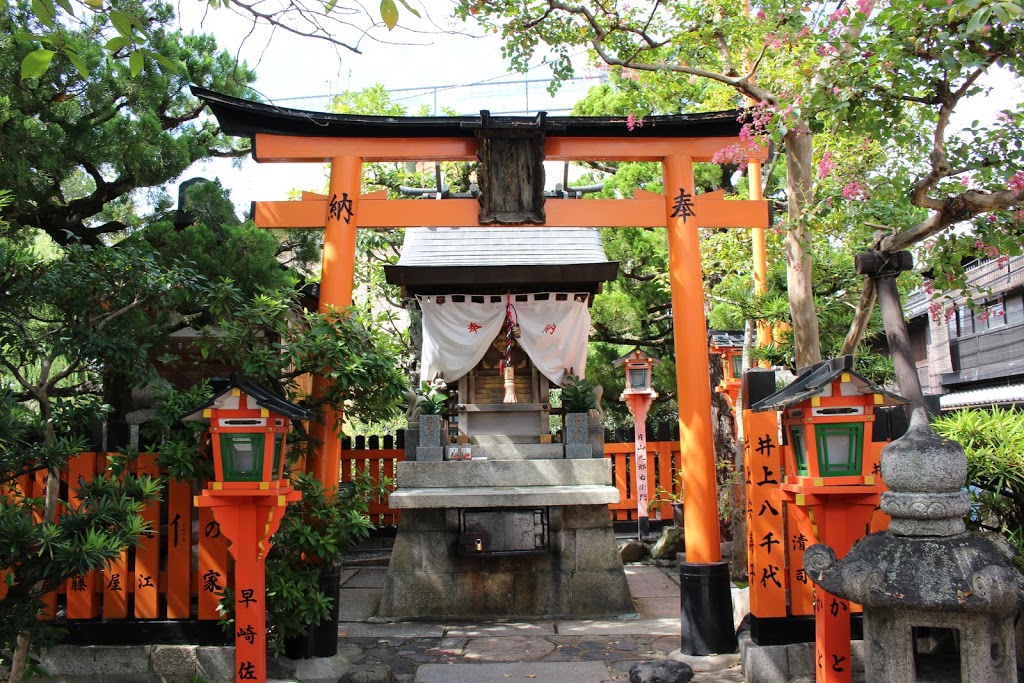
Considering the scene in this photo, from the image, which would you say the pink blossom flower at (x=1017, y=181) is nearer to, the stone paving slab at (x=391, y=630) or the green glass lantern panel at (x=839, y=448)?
the green glass lantern panel at (x=839, y=448)

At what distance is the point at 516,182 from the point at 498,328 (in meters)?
A: 3.79

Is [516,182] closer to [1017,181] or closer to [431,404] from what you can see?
[431,404]

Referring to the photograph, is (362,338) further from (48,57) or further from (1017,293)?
(1017,293)

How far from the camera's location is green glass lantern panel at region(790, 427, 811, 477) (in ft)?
18.4

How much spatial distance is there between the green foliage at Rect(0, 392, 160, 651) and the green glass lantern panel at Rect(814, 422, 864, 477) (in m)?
4.48

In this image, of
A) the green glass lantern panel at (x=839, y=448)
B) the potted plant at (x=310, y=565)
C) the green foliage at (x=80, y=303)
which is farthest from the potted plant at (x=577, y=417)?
the green foliage at (x=80, y=303)

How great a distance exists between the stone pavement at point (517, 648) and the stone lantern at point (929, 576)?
221 centimetres

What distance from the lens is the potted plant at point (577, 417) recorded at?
1044 centimetres

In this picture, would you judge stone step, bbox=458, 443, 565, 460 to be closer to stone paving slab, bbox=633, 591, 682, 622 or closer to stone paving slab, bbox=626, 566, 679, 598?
stone paving slab, bbox=626, 566, 679, 598

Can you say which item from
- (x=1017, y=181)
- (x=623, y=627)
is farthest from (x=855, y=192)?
(x=623, y=627)

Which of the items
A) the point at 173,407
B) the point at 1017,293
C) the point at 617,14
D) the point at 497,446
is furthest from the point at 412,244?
the point at 1017,293

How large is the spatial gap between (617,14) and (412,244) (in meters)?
4.99

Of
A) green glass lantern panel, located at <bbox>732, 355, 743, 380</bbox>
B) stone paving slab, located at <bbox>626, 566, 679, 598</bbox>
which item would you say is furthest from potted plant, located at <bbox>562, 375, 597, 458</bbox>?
green glass lantern panel, located at <bbox>732, 355, 743, 380</bbox>

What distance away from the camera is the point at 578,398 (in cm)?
1078
